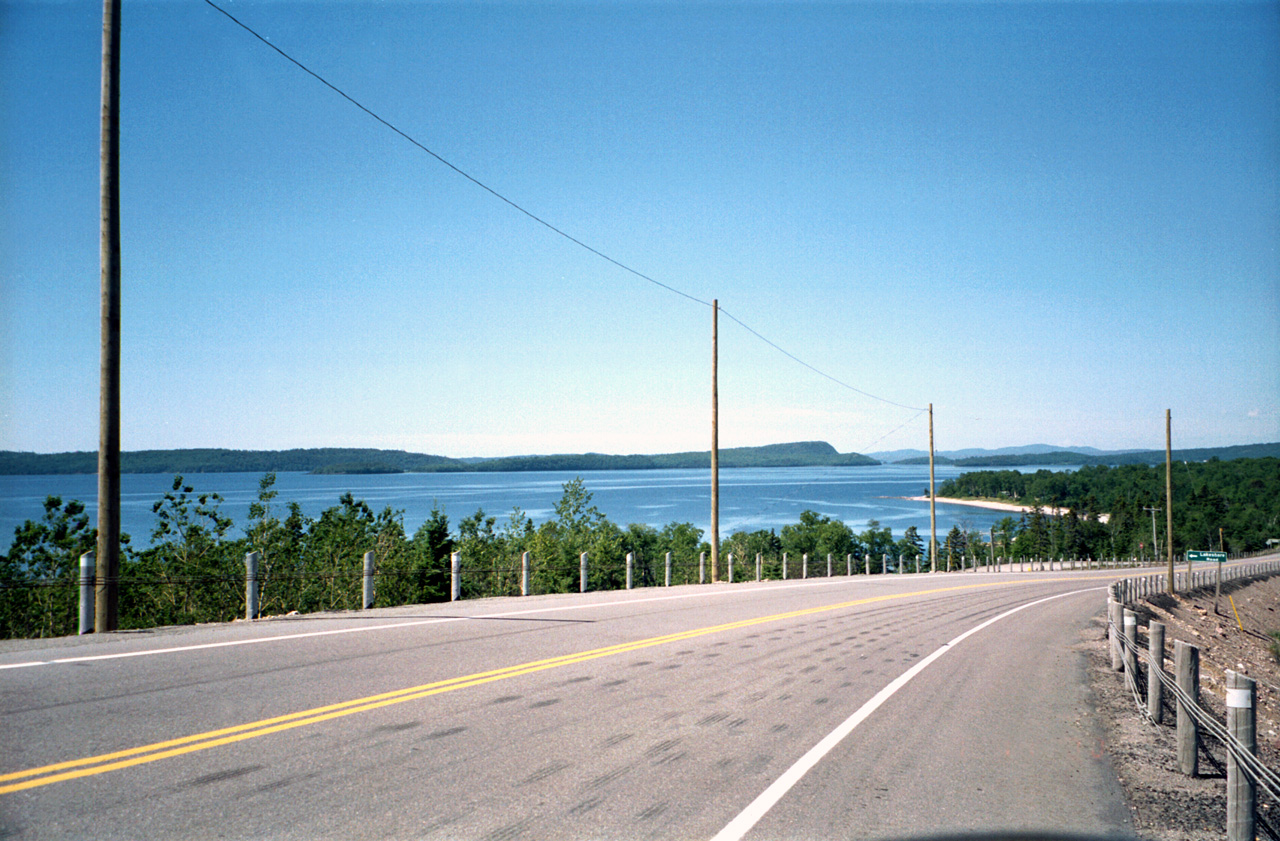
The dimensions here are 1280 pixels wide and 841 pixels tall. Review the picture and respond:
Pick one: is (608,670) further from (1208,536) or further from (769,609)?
(1208,536)

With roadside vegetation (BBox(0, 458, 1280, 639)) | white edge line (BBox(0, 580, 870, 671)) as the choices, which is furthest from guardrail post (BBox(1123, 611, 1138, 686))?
roadside vegetation (BBox(0, 458, 1280, 639))

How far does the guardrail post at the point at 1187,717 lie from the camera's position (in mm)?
6059

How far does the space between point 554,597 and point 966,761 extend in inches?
524

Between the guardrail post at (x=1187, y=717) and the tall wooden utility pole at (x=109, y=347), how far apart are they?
41.1 feet

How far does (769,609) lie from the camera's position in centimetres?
1677

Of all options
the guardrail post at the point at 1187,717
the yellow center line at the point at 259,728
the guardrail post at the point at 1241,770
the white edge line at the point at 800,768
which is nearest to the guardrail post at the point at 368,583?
the yellow center line at the point at 259,728

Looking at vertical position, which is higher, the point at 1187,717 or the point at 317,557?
the point at 1187,717

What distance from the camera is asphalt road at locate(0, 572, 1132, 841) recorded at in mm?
4523

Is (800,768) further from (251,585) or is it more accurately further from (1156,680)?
(251,585)

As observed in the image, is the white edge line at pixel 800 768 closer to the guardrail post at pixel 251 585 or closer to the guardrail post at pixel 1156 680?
the guardrail post at pixel 1156 680

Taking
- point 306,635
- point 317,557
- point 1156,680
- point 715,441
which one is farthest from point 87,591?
point 317,557

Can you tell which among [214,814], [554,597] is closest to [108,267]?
[214,814]

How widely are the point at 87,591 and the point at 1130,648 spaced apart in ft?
44.7

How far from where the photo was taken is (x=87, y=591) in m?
10.5
